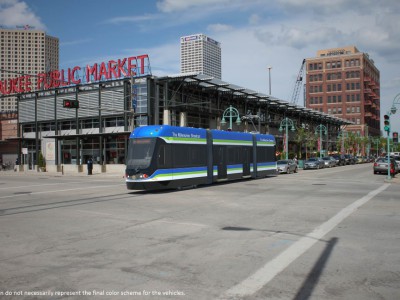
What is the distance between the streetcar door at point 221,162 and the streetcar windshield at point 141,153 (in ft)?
21.3

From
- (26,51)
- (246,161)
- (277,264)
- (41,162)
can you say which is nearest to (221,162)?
(246,161)

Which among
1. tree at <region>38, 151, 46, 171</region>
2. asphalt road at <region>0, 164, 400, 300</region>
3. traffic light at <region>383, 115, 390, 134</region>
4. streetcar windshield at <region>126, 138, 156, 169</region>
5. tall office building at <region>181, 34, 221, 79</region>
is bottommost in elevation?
asphalt road at <region>0, 164, 400, 300</region>

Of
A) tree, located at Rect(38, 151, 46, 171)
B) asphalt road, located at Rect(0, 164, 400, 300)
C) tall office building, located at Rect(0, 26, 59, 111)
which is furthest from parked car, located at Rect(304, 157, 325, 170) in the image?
tall office building, located at Rect(0, 26, 59, 111)

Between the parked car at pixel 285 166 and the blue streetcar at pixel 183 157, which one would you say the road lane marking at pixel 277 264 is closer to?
the blue streetcar at pixel 183 157

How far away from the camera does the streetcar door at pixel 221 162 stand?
25259mm

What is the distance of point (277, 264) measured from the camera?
681 cm

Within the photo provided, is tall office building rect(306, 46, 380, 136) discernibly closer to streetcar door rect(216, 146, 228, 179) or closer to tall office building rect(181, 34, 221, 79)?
tall office building rect(181, 34, 221, 79)

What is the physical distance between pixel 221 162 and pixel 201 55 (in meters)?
129

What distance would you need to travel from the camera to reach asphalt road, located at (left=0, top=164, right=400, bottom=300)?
556cm

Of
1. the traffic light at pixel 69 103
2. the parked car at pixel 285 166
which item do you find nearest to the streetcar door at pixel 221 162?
the traffic light at pixel 69 103

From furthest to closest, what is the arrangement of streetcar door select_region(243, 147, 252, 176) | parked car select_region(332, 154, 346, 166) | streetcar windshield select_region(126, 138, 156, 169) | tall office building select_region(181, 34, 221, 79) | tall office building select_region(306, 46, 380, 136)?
1. tall office building select_region(181, 34, 221, 79)
2. tall office building select_region(306, 46, 380, 136)
3. parked car select_region(332, 154, 346, 166)
4. streetcar door select_region(243, 147, 252, 176)
5. streetcar windshield select_region(126, 138, 156, 169)

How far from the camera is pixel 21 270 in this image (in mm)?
6508

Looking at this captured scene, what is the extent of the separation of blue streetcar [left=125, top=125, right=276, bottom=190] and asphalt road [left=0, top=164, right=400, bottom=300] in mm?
5285

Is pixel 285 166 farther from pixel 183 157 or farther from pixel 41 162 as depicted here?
pixel 41 162
